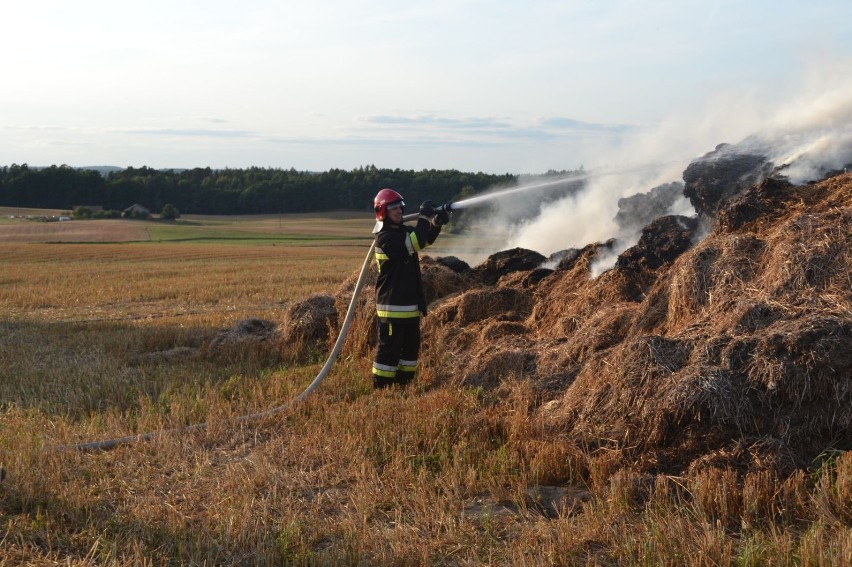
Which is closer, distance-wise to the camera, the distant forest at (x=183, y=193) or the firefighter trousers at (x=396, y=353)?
the firefighter trousers at (x=396, y=353)

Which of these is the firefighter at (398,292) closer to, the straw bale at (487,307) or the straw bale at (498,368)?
the straw bale at (498,368)

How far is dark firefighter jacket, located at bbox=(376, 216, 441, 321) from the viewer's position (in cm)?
791

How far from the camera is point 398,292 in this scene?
7.95 m

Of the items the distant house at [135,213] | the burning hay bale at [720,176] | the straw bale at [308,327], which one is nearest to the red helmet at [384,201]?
the straw bale at [308,327]

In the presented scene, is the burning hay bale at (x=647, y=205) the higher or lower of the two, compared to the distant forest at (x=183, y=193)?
lower

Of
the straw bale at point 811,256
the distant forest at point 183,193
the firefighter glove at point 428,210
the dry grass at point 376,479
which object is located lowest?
the dry grass at point 376,479

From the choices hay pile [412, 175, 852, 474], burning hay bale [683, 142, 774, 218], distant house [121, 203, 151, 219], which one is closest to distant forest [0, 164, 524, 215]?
distant house [121, 203, 151, 219]

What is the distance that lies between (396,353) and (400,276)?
766 millimetres

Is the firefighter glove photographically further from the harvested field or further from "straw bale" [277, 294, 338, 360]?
the harvested field

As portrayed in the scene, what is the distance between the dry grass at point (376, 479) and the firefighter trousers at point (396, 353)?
27 centimetres

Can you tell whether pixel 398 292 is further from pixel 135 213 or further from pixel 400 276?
pixel 135 213

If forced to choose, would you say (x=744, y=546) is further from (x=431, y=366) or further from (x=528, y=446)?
(x=431, y=366)

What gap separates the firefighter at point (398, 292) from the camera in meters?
7.83

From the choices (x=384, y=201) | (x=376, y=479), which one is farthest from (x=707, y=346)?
(x=384, y=201)
